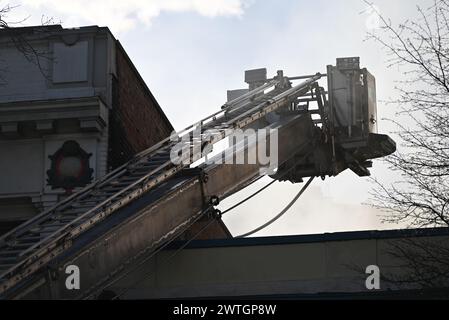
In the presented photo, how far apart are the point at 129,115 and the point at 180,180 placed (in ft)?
21.7

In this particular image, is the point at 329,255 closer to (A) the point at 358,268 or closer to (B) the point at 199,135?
(A) the point at 358,268

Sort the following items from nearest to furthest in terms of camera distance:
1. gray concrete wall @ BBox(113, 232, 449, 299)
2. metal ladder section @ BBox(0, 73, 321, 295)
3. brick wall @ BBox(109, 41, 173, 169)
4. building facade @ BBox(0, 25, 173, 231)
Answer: metal ladder section @ BBox(0, 73, 321, 295), gray concrete wall @ BBox(113, 232, 449, 299), building facade @ BBox(0, 25, 173, 231), brick wall @ BBox(109, 41, 173, 169)

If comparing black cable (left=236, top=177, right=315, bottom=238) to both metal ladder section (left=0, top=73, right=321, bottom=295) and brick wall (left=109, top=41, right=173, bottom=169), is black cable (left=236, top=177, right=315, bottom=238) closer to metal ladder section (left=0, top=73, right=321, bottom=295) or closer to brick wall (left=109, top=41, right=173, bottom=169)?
metal ladder section (left=0, top=73, right=321, bottom=295)

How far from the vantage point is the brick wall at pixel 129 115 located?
17.9 metres

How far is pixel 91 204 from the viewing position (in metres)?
11.1

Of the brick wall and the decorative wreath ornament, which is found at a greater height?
the brick wall

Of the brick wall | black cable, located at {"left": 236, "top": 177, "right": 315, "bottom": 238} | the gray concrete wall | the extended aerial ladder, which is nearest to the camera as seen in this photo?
the extended aerial ladder

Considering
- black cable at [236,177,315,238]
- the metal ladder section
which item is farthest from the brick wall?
black cable at [236,177,315,238]

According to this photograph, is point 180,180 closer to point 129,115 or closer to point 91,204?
point 91,204

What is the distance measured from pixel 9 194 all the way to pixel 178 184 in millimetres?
6270

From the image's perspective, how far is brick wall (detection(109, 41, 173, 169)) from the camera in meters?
17.9

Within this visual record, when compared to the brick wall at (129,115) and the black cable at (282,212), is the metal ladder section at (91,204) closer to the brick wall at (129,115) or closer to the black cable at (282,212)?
the black cable at (282,212)

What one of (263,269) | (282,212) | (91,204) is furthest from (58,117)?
(91,204)

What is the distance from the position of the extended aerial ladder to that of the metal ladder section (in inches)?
0.5
